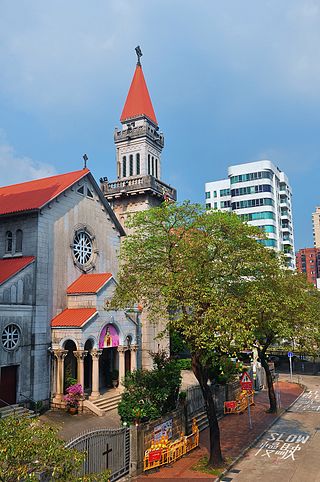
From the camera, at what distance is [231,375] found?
30.2 m

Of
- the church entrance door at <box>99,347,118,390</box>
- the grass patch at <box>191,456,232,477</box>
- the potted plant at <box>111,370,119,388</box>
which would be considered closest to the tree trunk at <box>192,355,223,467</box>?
the grass patch at <box>191,456,232,477</box>

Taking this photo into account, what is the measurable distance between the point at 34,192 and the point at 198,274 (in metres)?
18.2

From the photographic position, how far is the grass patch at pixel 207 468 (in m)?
17.2

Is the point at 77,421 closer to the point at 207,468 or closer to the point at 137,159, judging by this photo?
the point at 207,468

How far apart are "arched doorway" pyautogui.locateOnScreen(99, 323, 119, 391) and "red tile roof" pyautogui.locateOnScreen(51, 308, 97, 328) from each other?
1891mm

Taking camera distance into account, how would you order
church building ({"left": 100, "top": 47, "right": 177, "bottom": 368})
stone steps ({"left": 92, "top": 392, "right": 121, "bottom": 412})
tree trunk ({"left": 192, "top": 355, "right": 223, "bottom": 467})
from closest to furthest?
tree trunk ({"left": 192, "top": 355, "right": 223, "bottom": 467}), stone steps ({"left": 92, "top": 392, "right": 121, "bottom": 412}), church building ({"left": 100, "top": 47, "right": 177, "bottom": 368})

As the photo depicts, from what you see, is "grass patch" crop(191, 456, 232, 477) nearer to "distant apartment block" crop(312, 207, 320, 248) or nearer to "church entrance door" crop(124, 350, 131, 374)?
"church entrance door" crop(124, 350, 131, 374)

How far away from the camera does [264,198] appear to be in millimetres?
78062

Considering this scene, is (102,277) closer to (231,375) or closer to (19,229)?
(19,229)

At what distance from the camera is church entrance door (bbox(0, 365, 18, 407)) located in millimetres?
24391

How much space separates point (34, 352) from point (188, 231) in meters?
13.5

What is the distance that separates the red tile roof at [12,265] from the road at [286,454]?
16.1 meters

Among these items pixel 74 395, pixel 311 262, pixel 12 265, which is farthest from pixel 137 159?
pixel 311 262

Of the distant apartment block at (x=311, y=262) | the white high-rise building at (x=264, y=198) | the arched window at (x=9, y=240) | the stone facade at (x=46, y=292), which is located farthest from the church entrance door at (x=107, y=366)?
the distant apartment block at (x=311, y=262)
